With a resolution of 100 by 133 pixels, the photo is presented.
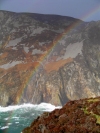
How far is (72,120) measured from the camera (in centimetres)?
1205

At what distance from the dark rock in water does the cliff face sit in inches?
2691

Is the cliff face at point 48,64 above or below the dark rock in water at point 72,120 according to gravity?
above

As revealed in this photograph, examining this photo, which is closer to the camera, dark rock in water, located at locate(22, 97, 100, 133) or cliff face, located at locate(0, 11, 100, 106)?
dark rock in water, located at locate(22, 97, 100, 133)

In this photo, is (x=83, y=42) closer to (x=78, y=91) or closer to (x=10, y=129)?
(x=78, y=91)

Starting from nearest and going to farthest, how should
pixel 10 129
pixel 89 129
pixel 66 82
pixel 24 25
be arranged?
pixel 89 129 → pixel 10 129 → pixel 66 82 → pixel 24 25

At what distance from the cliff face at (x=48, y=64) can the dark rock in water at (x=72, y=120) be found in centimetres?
6835

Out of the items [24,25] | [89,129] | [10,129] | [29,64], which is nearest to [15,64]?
[29,64]

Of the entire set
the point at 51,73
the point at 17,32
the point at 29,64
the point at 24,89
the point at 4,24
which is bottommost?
the point at 24,89

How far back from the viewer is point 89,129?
11.1 metres

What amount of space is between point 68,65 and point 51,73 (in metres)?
8.33

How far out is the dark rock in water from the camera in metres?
11.3

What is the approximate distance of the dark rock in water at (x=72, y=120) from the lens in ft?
37.1

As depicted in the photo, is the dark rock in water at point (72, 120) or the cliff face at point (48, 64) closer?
the dark rock in water at point (72, 120)

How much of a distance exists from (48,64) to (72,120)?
93.2 meters
